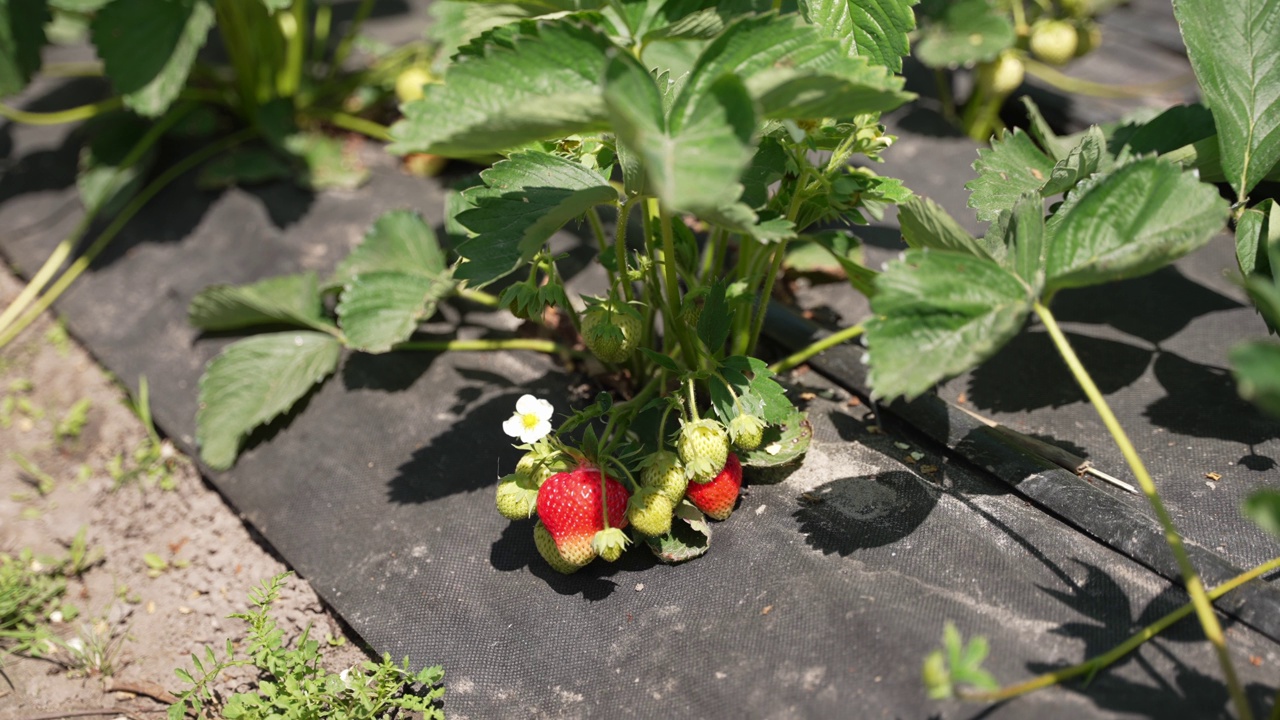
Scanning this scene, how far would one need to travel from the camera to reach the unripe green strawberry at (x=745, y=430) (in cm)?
124

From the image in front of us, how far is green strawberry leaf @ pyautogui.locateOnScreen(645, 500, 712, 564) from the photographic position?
50.9 inches

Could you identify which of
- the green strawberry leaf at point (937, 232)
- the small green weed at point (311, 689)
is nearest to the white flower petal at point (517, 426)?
the small green weed at point (311, 689)

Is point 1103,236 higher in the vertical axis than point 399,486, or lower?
higher

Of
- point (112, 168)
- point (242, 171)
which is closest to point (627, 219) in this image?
point (242, 171)

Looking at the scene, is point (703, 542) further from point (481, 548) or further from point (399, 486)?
point (399, 486)

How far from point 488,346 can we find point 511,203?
20.2 inches

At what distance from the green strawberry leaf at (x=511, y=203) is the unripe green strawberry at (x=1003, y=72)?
4.43 ft

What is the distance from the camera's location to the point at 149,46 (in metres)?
2.06

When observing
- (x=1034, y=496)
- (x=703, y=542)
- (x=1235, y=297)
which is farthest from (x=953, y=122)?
(x=703, y=542)

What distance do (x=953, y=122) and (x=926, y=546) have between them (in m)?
A: 1.45

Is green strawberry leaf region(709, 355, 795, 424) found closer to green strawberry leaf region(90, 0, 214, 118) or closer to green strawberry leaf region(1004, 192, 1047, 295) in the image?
green strawberry leaf region(1004, 192, 1047, 295)

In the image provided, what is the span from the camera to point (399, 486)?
61.7 inches

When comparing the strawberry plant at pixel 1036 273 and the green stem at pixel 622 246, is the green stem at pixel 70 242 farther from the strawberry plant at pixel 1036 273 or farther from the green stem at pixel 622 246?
the strawberry plant at pixel 1036 273

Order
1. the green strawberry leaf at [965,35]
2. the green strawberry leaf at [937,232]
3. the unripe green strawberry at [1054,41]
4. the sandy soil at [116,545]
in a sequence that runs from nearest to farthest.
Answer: the green strawberry leaf at [937,232], the sandy soil at [116,545], the green strawberry leaf at [965,35], the unripe green strawberry at [1054,41]
